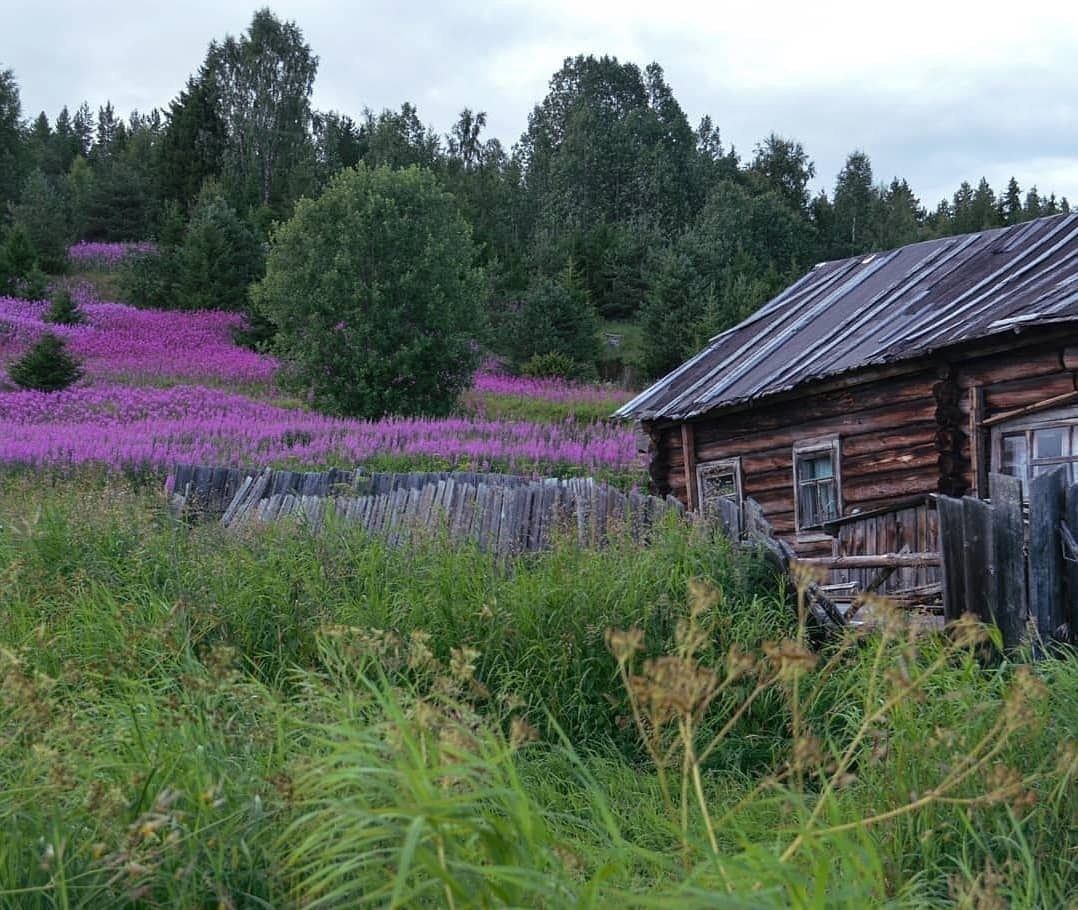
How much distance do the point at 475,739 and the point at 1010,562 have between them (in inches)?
184

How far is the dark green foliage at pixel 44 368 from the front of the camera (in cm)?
2512

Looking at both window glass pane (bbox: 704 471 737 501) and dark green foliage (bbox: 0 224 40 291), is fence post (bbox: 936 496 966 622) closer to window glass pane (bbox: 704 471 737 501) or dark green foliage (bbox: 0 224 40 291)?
window glass pane (bbox: 704 471 737 501)

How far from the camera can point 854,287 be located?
15.6m

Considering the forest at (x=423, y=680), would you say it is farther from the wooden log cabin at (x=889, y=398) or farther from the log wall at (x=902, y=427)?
the log wall at (x=902, y=427)

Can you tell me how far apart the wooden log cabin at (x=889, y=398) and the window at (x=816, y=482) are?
0.02 m

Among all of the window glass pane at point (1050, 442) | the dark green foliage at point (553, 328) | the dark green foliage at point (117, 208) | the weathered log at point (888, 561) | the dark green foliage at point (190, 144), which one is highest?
the dark green foliage at point (190, 144)

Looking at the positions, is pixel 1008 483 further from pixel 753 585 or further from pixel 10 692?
pixel 10 692

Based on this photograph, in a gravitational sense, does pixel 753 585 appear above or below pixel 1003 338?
below

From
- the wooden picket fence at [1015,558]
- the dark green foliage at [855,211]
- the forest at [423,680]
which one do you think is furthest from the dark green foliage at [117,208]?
the wooden picket fence at [1015,558]

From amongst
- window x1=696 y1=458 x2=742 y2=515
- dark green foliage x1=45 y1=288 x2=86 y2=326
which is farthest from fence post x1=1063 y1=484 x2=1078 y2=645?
dark green foliage x1=45 y1=288 x2=86 y2=326

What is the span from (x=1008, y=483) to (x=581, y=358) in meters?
31.5

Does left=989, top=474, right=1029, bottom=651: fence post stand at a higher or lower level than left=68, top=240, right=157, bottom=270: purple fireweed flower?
lower

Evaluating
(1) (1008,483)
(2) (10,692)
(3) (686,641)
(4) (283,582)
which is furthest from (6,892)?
(1) (1008,483)

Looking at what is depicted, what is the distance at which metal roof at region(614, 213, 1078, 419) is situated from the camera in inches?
434
